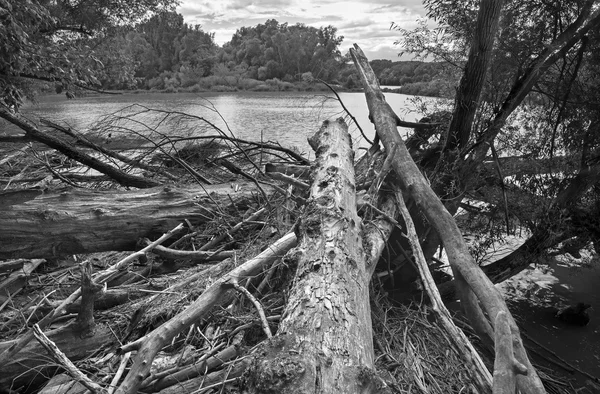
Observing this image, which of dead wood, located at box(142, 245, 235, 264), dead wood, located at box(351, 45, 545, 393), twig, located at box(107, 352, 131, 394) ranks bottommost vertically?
dead wood, located at box(142, 245, 235, 264)

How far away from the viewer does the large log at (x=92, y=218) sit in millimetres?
3283

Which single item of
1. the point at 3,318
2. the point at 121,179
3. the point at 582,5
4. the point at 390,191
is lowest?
the point at 3,318

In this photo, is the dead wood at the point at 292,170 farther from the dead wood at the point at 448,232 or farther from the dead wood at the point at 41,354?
the dead wood at the point at 41,354

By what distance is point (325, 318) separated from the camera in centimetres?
170

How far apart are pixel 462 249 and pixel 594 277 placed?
6.68m

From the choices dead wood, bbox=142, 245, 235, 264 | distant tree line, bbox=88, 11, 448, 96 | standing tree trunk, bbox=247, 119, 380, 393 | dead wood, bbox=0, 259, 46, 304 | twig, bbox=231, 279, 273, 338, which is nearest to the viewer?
standing tree trunk, bbox=247, 119, 380, 393

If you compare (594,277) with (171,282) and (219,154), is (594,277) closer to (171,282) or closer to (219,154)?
(219,154)

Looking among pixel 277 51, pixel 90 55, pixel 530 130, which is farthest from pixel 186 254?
pixel 277 51

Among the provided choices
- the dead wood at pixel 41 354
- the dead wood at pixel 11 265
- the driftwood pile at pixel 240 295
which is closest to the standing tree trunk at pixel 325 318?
the driftwood pile at pixel 240 295

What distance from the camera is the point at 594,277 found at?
777cm

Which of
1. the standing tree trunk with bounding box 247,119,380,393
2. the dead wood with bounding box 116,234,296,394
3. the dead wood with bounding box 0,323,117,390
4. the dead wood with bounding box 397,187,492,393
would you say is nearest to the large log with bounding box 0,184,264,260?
the dead wood with bounding box 0,323,117,390

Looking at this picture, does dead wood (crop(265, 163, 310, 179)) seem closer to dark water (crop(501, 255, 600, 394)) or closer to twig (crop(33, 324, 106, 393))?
twig (crop(33, 324, 106, 393))

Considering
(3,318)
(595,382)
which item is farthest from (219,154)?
(595,382)

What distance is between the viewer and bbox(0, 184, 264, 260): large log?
10.8ft
